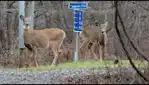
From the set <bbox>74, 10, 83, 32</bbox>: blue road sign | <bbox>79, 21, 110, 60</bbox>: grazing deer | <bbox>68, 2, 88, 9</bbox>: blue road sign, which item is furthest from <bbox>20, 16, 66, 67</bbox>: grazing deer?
<bbox>68, 2, 88, 9</bbox>: blue road sign

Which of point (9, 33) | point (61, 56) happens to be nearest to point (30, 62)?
point (61, 56)

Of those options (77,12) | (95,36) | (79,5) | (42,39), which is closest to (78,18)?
(77,12)

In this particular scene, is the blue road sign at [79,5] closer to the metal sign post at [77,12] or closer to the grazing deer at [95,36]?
the metal sign post at [77,12]

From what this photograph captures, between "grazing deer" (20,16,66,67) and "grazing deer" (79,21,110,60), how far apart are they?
1.45 metres

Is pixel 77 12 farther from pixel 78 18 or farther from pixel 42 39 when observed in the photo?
pixel 42 39

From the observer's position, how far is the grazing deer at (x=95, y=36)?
22203 millimetres

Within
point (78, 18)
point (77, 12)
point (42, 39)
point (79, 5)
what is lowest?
point (42, 39)

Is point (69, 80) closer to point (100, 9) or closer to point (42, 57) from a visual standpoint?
point (42, 57)

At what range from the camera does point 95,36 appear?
22.6 m

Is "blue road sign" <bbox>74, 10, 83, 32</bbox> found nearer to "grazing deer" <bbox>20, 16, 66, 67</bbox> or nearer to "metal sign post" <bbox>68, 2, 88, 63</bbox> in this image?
"metal sign post" <bbox>68, 2, 88, 63</bbox>

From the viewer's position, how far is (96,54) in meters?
22.7

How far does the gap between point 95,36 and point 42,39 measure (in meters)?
2.67

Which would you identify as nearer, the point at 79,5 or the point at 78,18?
the point at 79,5

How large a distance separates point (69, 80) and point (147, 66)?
165cm
